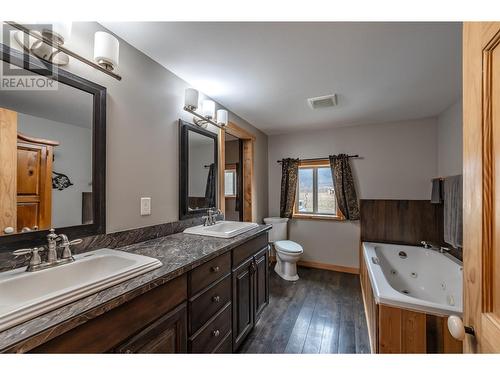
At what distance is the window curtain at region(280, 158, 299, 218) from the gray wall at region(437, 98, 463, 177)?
6.05 feet

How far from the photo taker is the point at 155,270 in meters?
0.96

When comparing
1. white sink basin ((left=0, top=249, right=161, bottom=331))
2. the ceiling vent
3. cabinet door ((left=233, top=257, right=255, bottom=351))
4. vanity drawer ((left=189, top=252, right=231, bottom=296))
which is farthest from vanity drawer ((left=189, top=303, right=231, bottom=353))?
the ceiling vent

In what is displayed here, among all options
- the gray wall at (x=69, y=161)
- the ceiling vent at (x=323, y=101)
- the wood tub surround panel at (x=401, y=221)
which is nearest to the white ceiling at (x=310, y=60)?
the ceiling vent at (x=323, y=101)

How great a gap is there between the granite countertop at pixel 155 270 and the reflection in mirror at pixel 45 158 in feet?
1.28

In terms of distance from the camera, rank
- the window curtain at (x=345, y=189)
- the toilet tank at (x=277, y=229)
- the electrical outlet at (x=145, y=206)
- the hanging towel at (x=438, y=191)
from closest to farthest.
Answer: the electrical outlet at (x=145, y=206), the hanging towel at (x=438, y=191), the window curtain at (x=345, y=189), the toilet tank at (x=277, y=229)

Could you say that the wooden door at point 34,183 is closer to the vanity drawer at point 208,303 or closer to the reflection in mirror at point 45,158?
the reflection in mirror at point 45,158

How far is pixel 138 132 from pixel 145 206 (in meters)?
0.51

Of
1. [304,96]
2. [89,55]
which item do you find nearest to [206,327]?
[89,55]

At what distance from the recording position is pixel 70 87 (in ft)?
3.72

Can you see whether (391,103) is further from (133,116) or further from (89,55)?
(89,55)

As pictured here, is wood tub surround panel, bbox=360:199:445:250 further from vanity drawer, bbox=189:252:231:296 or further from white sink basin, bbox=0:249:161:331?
white sink basin, bbox=0:249:161:331

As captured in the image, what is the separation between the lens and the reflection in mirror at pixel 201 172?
77.4 inches

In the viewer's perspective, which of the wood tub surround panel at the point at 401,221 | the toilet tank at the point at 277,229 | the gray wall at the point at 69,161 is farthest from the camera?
the toilet tank at the point at 277,229

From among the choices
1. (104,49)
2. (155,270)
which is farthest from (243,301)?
(104,49)
